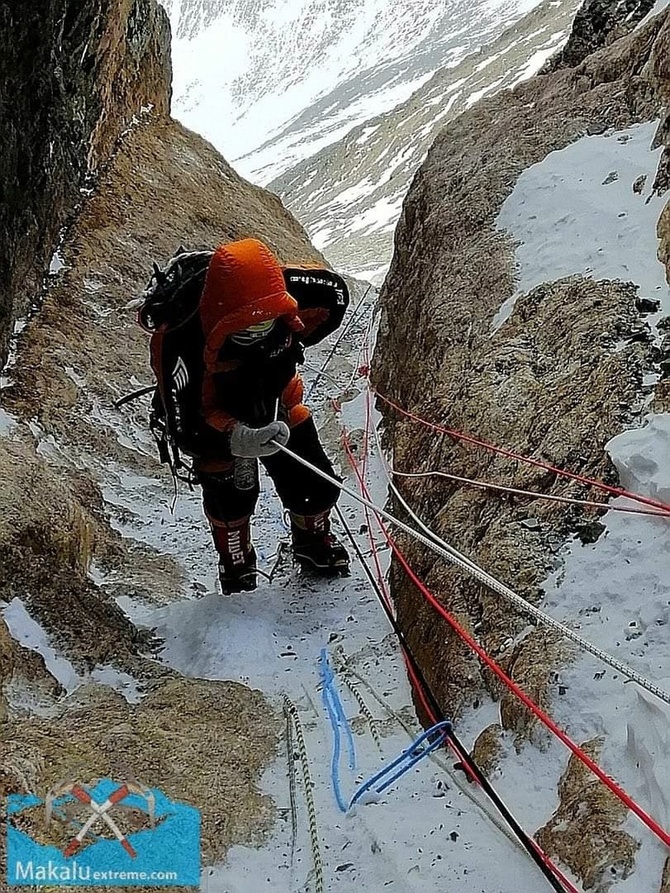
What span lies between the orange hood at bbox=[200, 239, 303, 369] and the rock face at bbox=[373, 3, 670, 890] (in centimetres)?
161

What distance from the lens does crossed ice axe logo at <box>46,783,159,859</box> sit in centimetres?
284

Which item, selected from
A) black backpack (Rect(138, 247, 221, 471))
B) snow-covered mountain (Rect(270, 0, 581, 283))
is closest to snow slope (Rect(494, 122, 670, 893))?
black backpack (Rect(138, 247, 221, 471))

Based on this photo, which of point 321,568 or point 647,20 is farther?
point 647,20

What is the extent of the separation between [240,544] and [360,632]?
1.11m

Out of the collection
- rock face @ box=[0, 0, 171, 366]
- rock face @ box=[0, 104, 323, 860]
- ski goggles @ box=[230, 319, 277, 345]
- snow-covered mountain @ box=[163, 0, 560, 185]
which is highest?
rock face @ box=[0, 0, 171, 366]

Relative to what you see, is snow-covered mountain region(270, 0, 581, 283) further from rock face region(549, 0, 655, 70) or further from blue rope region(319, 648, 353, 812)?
blue rope region(319, 648, 353, 812)

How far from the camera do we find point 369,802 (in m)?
3.33

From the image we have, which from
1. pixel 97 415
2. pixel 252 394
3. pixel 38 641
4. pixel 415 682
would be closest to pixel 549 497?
pixel 415 682

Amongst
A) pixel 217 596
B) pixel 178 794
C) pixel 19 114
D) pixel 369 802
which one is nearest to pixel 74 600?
pixel 217 596

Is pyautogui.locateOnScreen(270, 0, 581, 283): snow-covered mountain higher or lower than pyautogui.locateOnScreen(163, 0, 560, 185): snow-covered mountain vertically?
lower

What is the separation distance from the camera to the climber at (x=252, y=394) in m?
4.54

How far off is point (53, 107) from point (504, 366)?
605 centimetres

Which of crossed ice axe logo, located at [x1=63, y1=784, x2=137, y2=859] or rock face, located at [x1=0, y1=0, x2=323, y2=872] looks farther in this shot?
rock face, located at [x1=0, y1=0, x2=323, y2=872]

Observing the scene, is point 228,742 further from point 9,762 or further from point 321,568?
point 321,568
